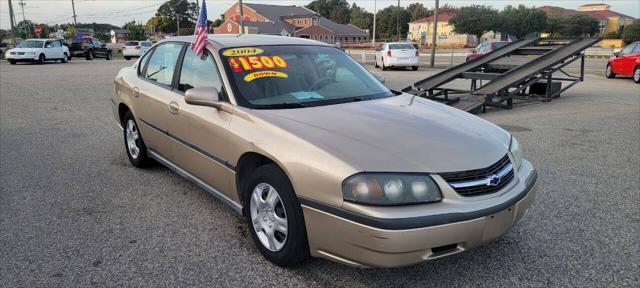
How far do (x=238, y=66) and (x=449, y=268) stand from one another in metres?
2.18

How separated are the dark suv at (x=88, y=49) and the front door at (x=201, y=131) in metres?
34.6

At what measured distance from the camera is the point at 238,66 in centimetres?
371

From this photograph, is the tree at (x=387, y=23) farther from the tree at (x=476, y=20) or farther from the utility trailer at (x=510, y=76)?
the utility trailer at (x=510, y=76)

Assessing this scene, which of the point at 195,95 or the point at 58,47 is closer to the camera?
the point at 195,95

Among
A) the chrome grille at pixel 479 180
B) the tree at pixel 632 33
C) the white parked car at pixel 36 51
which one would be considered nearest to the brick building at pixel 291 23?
the tree at pixel 632 33

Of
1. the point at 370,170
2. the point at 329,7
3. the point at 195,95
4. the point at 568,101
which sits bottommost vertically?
the point at 568,101

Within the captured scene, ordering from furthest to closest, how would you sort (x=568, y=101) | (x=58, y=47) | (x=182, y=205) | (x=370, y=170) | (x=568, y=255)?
1. (x=58, y=47)
2. (x=568, y=101)
3. (x=182, y=205)
4. (x=568, y=255)
5. (x=370, y=170)

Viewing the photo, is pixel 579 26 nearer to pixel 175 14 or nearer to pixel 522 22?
pixel 522 22

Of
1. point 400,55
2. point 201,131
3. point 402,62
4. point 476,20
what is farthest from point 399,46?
point 476,20

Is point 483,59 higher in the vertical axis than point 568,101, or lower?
higher

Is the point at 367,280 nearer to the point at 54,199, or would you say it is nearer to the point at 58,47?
the point at 54,199

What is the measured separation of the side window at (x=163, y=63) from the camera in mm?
4523

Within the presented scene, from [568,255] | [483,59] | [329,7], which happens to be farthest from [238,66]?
[329,7]

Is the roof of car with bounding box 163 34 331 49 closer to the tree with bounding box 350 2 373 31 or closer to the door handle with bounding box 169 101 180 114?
the door handle with bounding box 169 101 180 114
